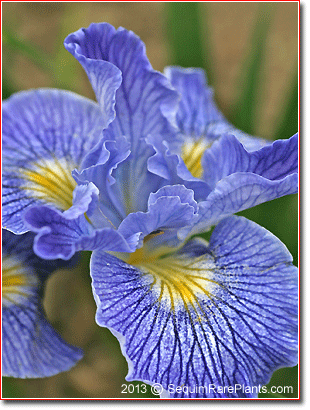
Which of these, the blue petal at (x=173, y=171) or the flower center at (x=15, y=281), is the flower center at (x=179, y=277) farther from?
the flower center at (x=15, y=281)

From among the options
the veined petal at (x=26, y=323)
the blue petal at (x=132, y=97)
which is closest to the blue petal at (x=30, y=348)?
the veined petal at (x=26, y=323)

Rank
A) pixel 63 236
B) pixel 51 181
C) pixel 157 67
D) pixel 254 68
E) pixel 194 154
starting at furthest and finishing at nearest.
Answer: pixel 157 67, pixel 254 68, pixel 194 154, pixel 51 181, pixel 63 236

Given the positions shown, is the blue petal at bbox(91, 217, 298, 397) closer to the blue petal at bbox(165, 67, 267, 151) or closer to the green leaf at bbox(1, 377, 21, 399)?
the blue petal at bbox(165, 67, 267, 151)

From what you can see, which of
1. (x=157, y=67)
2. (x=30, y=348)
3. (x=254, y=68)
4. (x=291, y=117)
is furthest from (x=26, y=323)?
(x=157, y=67)

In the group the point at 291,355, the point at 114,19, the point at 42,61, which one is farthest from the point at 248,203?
the point at 114,19

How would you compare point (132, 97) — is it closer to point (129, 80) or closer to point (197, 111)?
point (129, 80)

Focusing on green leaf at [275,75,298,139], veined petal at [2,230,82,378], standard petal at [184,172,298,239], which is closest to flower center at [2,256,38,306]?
veined petal at [2,230,82,378]

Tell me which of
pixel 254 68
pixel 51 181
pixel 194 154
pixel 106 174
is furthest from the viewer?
pixel 254 68

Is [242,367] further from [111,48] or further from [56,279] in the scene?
[56,279]
